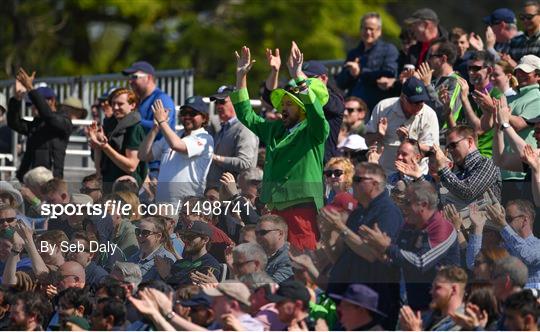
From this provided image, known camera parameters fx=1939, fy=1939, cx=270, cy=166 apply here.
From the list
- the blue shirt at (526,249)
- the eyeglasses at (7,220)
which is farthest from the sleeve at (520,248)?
the eyeglasses at (7,220)

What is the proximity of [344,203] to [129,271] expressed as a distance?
1.80 m

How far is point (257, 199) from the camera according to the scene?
14.8 meters

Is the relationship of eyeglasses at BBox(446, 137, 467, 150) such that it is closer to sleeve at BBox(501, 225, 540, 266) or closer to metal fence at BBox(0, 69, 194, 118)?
sleeve at BBox(501, 225, 540, 266)

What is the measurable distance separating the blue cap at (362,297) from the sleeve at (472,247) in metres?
0.76

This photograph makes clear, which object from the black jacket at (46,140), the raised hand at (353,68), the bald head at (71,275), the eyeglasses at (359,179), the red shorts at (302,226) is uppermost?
the eyeglasses at (359,179)

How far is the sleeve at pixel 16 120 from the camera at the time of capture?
784 inches

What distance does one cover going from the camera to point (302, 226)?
14.3 meters

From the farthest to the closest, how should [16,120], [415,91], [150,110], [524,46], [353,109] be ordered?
[16,120] → [524,46] → [353,109] → [150,110] → [415,91]

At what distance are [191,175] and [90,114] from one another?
A: 6.46 meters

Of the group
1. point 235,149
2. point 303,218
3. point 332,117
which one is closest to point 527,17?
point 332,117

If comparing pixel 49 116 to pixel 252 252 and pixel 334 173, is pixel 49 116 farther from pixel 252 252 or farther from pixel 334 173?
pixel 252 252

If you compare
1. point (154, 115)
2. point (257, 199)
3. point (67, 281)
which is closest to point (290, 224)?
point (257, 199)

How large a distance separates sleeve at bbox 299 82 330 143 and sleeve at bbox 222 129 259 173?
229 cm

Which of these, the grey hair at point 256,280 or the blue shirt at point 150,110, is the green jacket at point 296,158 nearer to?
the grey hair at point 256,280
